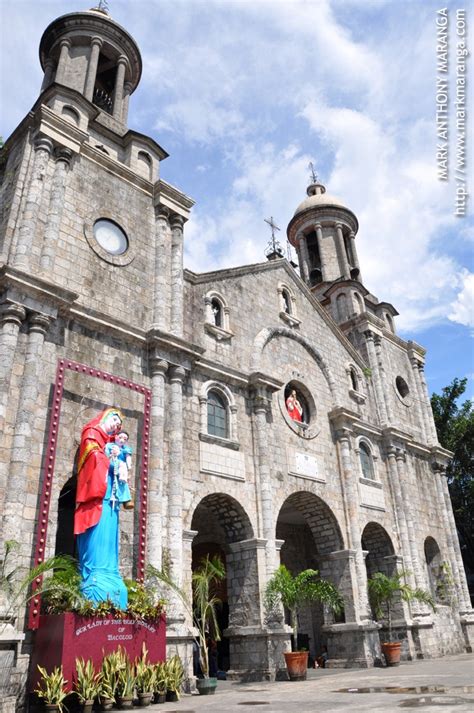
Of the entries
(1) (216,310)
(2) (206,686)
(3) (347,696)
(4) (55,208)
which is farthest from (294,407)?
(3) (347,696)

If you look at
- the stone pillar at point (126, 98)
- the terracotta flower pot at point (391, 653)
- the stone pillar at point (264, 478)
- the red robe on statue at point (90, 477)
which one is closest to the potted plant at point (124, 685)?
the red robe on statue at point (90, 477)

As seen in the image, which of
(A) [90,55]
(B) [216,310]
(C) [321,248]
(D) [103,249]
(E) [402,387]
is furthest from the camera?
(C) [321,248]

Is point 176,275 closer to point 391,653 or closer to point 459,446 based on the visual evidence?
point 391,653

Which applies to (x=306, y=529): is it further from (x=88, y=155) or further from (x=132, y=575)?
(x=88, y=155)

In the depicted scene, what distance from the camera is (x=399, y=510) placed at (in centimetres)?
2014

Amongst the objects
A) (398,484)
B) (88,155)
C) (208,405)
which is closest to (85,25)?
(88,155)

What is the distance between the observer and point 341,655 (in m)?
16.3

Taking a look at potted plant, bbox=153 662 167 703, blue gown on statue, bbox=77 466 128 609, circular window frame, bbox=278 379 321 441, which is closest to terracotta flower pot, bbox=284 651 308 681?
potted plant, bbox=153 662 167 703

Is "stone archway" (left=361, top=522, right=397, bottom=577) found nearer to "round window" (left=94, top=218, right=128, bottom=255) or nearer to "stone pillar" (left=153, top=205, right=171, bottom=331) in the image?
"stone pillar" (left=153, top=205, right=171, bottom=331)

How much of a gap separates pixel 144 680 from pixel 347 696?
3.27 meters

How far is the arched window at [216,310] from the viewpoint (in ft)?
56.3

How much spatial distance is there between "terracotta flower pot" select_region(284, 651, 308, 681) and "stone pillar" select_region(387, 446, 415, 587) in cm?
695

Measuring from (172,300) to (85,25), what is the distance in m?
11.1

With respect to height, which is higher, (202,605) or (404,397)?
(404,397)
